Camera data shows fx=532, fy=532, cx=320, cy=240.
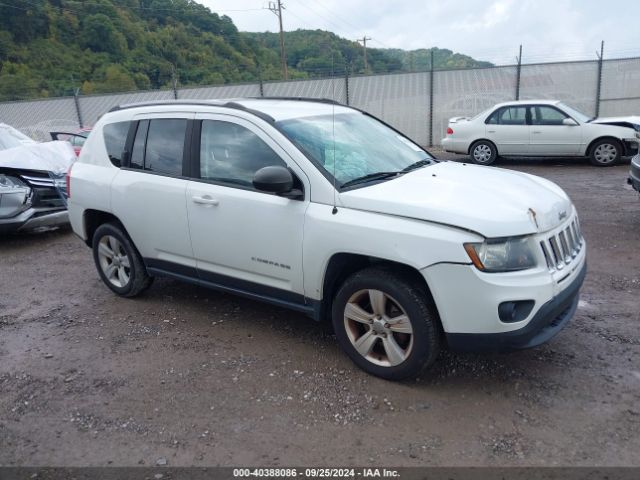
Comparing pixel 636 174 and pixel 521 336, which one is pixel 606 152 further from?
pixel 521 336

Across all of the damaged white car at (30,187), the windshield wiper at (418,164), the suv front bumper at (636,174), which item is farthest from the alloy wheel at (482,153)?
the damaged white car at (30,187)

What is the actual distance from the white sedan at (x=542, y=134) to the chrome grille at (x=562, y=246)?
8.56 m

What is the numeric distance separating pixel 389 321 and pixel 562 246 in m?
1.20

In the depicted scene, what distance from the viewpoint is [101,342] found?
13.9 ft

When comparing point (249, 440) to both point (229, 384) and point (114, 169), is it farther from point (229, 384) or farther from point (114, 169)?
point (114, 169)

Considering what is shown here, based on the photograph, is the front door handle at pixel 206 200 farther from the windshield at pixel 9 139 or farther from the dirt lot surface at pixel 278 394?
the windshield at pixel 9 139

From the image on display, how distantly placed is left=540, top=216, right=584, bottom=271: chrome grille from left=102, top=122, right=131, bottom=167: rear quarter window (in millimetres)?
3609

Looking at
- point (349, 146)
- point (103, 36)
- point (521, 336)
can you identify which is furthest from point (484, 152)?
point (103, 36)

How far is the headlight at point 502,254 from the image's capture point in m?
2.97

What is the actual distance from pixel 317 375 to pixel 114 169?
2.69 meters

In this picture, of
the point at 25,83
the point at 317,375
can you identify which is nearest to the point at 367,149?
the point at 317,375

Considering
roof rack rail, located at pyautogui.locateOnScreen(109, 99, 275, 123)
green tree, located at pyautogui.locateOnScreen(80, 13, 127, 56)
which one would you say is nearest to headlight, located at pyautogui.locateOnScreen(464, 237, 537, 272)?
roof rack rail, located at pyautogui.locateOnScreen(109, 99, 275, 123)

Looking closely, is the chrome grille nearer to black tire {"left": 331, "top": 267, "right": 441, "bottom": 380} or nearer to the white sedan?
black tire {"left": 331, "top": 267, "right": 441, "bottom": 380}

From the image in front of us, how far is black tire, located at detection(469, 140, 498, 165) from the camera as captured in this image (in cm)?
1231
